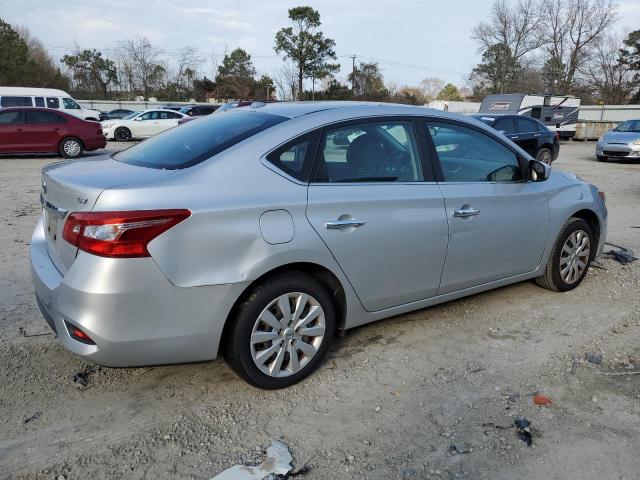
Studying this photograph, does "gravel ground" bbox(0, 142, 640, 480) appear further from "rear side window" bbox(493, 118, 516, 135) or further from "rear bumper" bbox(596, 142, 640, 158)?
"rear bumper" bbox(596, 142, 640, 158)

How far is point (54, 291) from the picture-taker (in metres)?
2.74

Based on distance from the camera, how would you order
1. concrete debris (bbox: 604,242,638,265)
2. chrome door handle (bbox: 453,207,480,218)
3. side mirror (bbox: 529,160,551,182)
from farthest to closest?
concrete debris (bbox: 604,242,638,265) → side mirror (bbox: 529,160,551,182) → chrome door handle (bbox: 453,207,480,218)

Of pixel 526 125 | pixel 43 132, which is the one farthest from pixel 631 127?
pixel 43 132

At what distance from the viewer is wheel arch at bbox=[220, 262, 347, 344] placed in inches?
112

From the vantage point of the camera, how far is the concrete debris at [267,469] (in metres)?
2.43

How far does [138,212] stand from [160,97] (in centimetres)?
5318

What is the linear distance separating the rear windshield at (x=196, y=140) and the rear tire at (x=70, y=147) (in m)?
13.0

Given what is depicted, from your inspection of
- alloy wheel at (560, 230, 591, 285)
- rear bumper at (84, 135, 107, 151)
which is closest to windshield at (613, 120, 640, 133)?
alloy wheel at (560, 230, 591, 285)

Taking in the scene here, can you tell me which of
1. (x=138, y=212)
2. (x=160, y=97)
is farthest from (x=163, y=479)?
(x=160, y=97)

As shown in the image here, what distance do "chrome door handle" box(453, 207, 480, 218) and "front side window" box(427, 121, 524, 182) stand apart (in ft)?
0.75

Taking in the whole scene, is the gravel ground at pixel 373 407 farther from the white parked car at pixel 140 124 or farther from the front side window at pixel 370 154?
the white parked car at pixel 140 124

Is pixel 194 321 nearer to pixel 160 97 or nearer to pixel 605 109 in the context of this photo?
pixel 605 109

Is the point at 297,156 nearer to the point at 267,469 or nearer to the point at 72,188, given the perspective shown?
the point at 72,188

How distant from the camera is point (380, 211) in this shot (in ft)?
10.8
